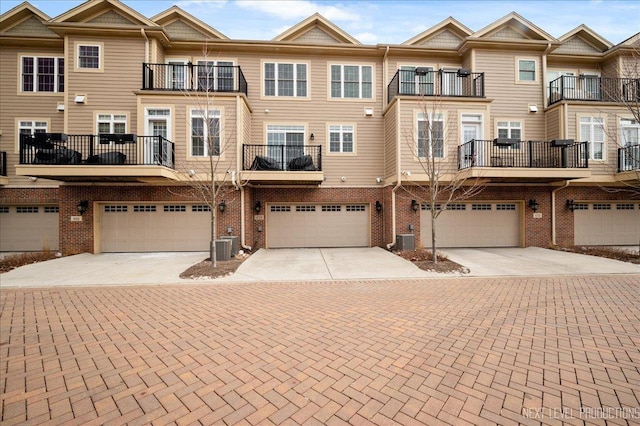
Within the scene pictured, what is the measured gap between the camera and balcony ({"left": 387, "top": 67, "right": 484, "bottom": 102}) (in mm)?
13211

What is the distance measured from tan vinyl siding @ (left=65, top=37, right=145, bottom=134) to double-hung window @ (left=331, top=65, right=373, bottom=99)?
8707 millimetres

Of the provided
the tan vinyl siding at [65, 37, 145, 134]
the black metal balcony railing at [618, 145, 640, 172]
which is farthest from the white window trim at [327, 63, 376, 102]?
the black metal balcony railing at [618, 145, 640, 172]

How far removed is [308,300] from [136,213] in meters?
10.2

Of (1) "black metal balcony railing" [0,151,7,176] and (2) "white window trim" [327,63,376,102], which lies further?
(2) "white window trim" [327,63,376,102]

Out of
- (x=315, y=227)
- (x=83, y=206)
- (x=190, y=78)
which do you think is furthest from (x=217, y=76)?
(x=315, y=227)

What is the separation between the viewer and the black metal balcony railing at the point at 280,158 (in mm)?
11727

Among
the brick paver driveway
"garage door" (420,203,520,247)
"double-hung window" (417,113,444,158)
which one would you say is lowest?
the brick paver driveway

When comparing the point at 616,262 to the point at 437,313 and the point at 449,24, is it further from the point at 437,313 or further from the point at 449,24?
the point at 449,24

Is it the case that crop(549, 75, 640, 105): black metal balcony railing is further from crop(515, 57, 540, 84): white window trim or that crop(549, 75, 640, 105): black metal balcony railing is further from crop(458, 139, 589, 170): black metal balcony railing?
crop(458, 139, 589, 170): black metal balcony railing

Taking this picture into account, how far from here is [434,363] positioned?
3316 millimetres

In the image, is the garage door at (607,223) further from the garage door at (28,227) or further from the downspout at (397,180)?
the garage door at (28,227)

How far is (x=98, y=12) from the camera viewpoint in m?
12.7

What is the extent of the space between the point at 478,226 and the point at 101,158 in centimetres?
1614

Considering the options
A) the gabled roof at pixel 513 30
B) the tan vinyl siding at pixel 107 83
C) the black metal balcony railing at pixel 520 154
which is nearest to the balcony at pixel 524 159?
the black metal balcony railing at pixel 520 154
